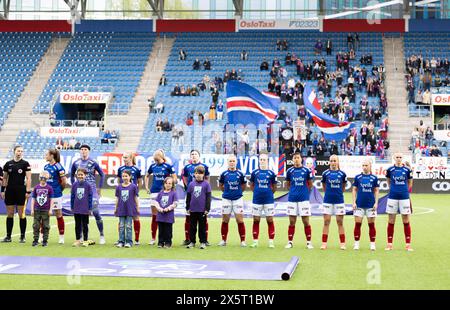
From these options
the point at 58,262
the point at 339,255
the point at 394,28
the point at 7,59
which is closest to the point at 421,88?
the point at 394,28

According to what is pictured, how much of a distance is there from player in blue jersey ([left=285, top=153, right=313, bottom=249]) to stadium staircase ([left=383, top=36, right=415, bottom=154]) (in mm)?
25803

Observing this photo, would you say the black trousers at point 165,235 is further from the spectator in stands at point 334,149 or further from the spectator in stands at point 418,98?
the spectator in stands at point 418,98

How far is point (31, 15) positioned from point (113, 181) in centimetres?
2290

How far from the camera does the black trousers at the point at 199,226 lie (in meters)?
15.7

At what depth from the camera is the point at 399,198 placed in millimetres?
15750

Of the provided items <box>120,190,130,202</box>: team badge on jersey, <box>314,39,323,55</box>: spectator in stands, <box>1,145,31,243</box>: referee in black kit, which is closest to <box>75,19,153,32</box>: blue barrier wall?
<box>314,39,323,55</box>: spectator in stands

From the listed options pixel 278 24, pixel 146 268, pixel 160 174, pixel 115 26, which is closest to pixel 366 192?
pixel 160 174

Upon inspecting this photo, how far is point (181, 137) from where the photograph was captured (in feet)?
131

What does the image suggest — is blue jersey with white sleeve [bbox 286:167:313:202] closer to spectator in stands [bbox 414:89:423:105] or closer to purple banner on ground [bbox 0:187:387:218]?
purple banner on ground [bbox 0:187:387:218]

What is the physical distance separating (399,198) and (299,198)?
6.66 feet

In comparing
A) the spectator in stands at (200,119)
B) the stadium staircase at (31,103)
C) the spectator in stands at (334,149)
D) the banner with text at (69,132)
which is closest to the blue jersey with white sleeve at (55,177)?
the spectator in stands at (334,149)

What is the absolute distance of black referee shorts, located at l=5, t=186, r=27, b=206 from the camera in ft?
53.5

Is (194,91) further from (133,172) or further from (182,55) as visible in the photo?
(133,172)

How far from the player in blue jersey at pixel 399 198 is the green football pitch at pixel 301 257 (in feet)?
1.42
